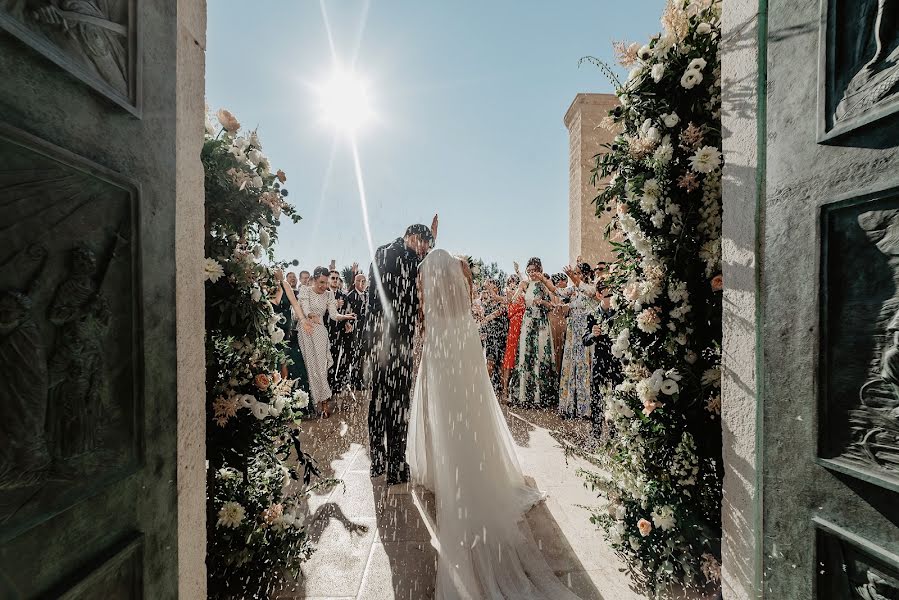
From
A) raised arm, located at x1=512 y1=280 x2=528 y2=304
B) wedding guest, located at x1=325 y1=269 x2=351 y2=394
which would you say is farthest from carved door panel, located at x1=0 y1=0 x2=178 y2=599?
wedding guest, located at x1=325 y1=269 x2=351 y2=394

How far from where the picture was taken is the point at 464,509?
2.97m

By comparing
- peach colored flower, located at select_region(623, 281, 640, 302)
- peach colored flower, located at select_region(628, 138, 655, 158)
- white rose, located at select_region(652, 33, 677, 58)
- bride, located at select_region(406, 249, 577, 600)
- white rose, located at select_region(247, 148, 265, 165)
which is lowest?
bride, located at select_region(406, 249, 577, 600)

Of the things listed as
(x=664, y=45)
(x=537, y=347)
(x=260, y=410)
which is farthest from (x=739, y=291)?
(x=537, y=347)

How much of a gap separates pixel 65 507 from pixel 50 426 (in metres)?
0.23

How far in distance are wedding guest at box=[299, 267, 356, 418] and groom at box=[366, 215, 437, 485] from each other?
2.88m

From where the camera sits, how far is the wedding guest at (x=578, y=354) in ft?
18.9

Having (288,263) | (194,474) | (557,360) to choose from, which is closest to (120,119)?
(194,474)

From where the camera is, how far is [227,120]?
2.51 m

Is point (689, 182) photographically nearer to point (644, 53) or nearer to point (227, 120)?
point (644, 53)

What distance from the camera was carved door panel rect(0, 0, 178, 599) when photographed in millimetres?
964

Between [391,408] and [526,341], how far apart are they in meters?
3.83

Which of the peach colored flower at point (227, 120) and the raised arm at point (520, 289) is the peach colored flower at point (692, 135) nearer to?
the peach colored flower at point (227, 120)

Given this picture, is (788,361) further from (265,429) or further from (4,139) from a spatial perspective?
(265,429)

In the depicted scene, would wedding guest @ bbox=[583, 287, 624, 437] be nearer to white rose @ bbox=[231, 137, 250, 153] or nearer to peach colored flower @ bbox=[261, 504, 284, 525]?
peach colored flower @ bbox=[261, 504, 284, 525]
